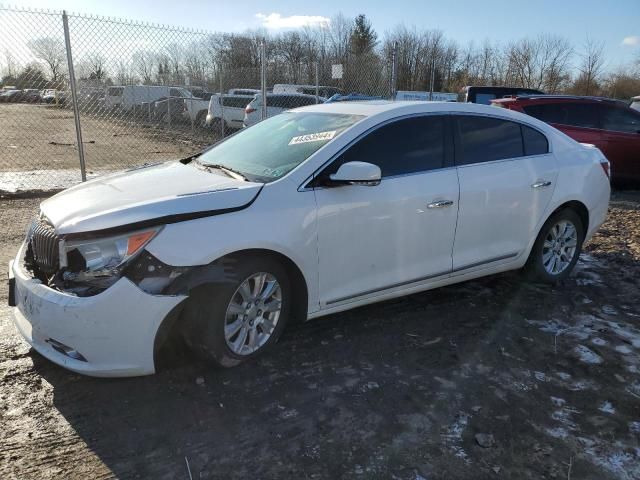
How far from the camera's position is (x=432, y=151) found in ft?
12.9

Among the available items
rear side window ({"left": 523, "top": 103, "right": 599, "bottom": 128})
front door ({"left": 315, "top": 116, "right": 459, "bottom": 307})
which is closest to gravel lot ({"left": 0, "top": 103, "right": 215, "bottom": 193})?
front door ({"left": 315, "top": 116, "right": 459, "bottom": 307})

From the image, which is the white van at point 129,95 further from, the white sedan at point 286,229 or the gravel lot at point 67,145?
the white sedan at point 286,229

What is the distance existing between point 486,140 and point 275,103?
13068mm

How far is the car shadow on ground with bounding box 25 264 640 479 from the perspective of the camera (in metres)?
2.53

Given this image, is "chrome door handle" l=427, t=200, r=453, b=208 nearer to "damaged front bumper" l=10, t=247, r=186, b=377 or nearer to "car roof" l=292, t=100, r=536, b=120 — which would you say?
"car roof" l=292, t=100, r=536, b=120

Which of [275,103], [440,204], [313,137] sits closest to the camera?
[313,137]

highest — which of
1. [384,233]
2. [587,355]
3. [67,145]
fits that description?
[384,233]

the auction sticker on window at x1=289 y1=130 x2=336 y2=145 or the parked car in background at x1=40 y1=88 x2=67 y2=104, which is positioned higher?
the parked car in background at x1=40 y1=88 x2=67 y2=104

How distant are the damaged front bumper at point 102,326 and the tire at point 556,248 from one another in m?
3.27

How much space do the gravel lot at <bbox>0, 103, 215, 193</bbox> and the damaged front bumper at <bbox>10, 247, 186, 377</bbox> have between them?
255 inches

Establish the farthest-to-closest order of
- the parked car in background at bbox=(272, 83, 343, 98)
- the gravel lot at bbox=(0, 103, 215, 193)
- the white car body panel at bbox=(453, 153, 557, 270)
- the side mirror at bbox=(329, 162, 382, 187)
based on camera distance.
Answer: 1. the parked car in background at bbox=(272, 83, 343, 98)
2. the gravel lot at bbox=(0, 103, 215, 193)
3. the white car body panel at bbox=(453, 153, 557, 270)
4. the side mirror at bbox=(329, 162, 382, 187)

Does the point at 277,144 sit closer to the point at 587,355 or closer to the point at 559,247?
the point at 587,355

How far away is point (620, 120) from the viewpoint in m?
10.0

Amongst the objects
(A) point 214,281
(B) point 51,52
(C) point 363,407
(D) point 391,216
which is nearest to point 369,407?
(C) point 363,407
